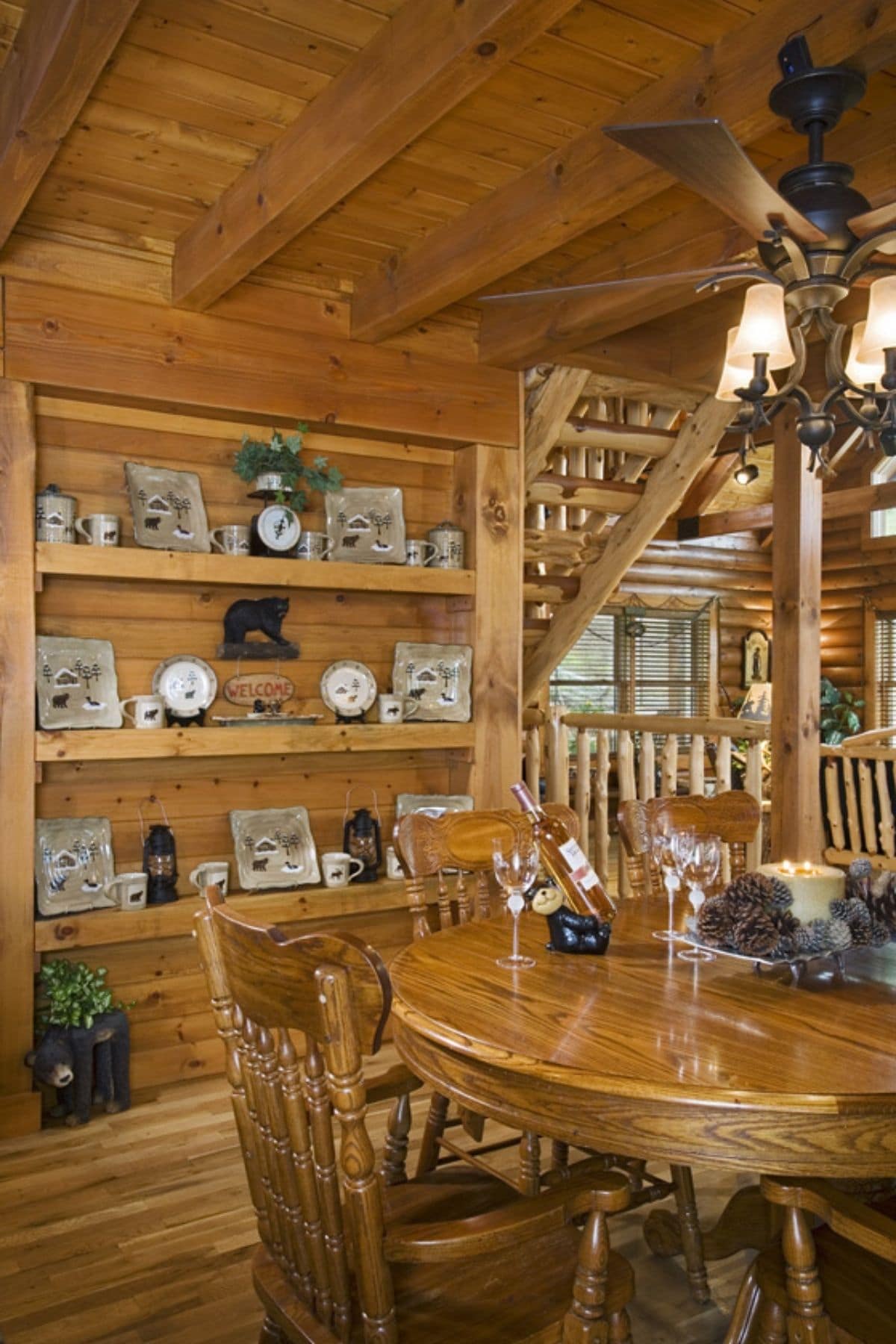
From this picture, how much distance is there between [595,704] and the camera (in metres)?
10.0

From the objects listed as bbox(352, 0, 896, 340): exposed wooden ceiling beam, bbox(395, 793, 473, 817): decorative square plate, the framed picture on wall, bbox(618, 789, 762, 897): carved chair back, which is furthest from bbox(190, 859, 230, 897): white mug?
the framed picture on wall

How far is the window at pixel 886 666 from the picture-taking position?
10.6 meters

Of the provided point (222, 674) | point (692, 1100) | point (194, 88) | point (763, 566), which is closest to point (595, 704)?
point (763, 566)

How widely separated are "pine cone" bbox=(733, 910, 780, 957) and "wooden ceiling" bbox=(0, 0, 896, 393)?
1.59m

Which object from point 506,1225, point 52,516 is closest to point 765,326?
point 506,1225

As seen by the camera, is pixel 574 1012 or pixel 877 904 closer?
pixel 574 1012

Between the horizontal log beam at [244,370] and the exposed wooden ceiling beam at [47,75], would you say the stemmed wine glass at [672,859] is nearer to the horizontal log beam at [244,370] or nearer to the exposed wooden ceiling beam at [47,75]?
the exposed wooden ceiling beam at [47,75]

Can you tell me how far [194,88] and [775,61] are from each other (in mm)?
1251

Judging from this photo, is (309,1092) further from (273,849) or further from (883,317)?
(273,849)

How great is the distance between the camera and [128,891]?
3.39m

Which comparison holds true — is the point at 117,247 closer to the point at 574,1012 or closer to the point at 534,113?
the point at 534,113

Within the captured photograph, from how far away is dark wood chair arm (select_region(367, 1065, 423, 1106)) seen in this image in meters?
1.94

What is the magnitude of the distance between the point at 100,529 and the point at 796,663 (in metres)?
2.71

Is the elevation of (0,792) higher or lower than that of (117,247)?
lower
